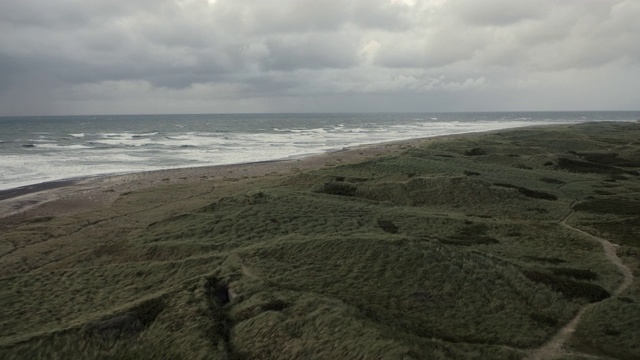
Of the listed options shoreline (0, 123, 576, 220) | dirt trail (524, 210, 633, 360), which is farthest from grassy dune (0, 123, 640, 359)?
shoreline (0, 123, 576, 220)

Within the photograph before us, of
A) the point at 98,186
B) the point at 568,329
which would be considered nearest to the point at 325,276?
the point at 568,329

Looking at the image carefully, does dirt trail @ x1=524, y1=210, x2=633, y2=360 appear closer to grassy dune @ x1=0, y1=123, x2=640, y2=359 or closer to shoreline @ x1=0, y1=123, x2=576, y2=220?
grassy dune @ x1=0, y1=123, x2=640, y2=359

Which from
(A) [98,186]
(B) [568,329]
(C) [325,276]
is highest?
(C) [325,276]

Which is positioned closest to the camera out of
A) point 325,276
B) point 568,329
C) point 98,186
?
point 568,329

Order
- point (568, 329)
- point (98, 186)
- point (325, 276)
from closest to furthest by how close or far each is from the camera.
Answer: point (568, 329), point (325, 276), point (98, 186)

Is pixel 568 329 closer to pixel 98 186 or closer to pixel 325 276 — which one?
pixel 325 276

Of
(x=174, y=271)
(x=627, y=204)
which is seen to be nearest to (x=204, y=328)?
(x=174, y=271)

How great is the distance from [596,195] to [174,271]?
41.6 m

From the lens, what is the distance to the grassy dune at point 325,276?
19484 mm

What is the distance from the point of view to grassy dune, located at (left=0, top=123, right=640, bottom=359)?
767 inches

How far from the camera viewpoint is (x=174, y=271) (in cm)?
2678

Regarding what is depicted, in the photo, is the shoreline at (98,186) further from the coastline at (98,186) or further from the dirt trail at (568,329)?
the dirt trail at (568,329)

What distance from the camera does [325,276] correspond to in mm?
25016

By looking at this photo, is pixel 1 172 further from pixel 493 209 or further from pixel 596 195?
pixel 596 195
